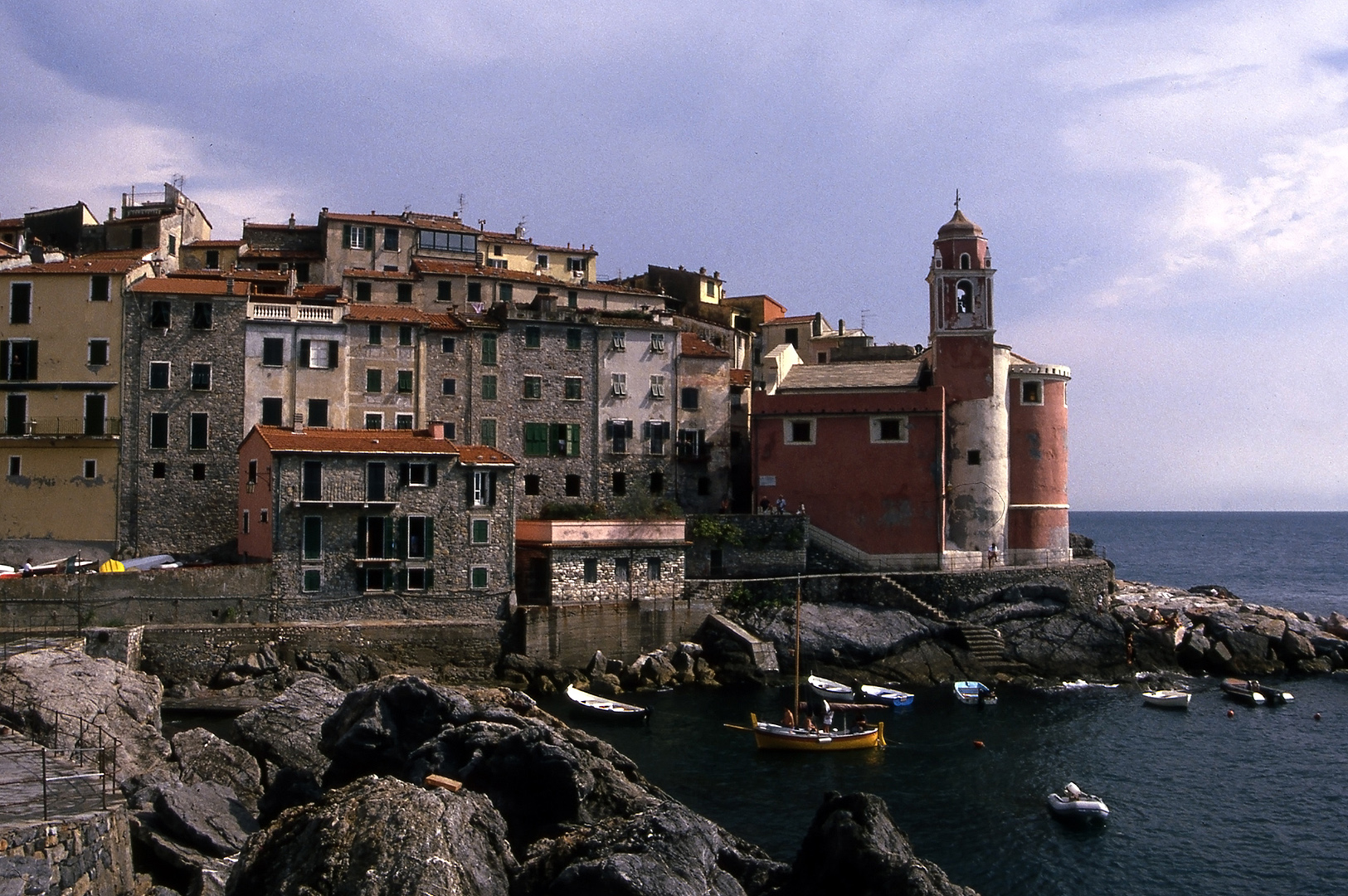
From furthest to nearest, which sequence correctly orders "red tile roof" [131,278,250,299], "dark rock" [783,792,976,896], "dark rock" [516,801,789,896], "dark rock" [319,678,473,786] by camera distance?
"red tile roof" [131,278,250,299]
"dark rock" [319,678,473,786]
"dark rock" [783,792,976,896]
"dark rock" [516,801,789,896]

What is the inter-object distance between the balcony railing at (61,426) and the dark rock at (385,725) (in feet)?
87.8

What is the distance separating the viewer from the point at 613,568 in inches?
2082

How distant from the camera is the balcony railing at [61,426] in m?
50.7

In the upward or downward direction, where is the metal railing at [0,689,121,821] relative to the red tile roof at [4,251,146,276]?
downward

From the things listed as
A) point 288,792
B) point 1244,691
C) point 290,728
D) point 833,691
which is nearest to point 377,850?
point 288,792

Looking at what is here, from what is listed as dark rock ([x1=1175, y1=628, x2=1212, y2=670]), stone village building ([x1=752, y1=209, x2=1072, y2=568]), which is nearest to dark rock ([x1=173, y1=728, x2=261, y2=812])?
stone village building ([x1=752, y1=209, x2=1072, y2=568])

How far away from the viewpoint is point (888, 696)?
48.2 metres

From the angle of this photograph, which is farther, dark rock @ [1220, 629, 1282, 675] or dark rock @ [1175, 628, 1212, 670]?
dark rock @ [1175, 628, 1212, 670]

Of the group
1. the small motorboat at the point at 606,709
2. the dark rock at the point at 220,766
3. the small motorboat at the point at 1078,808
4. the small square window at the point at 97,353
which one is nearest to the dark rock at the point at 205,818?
the dark rock at the point at 220,766

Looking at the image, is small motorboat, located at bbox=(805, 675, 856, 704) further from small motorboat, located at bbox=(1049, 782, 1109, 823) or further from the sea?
small motorboat, located at bbox=(1049, 782, 1109, 823)

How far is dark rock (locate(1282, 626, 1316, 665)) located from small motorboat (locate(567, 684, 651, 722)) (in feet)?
107

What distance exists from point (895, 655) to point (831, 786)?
17646 mm

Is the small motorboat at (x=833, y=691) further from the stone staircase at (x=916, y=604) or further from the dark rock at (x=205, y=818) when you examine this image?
the dark rock at (x=205, y=818)

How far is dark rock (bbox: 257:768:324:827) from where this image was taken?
27312 mm
